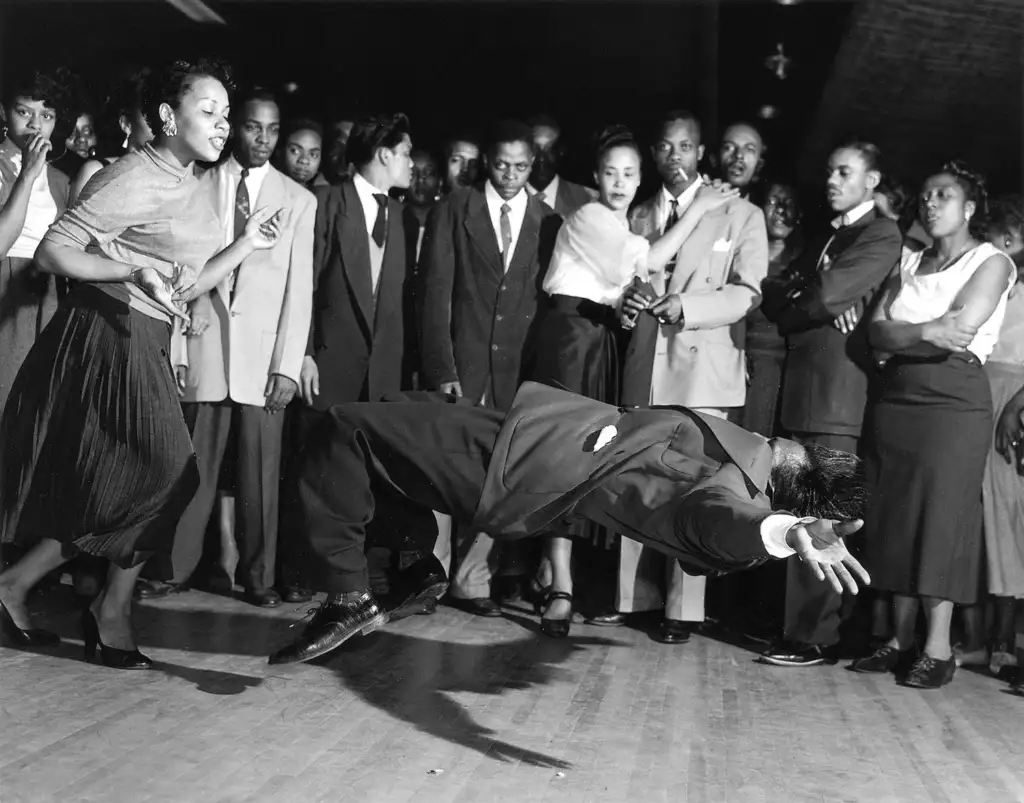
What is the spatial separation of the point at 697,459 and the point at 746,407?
1.97 meters

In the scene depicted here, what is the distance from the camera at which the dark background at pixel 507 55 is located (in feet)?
24.9

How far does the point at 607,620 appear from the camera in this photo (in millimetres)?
5285

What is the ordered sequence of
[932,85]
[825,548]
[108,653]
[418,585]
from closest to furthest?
[825,548] → [418,585] → [108,653] → [932,85]

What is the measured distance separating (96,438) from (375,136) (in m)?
1.98

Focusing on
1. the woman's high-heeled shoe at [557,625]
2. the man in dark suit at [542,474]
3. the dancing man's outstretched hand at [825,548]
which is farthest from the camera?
the woman's high-heeled shoe at [557,625]

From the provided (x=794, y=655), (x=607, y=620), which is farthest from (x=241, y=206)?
(x=794, y=655)

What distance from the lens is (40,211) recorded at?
197 inches

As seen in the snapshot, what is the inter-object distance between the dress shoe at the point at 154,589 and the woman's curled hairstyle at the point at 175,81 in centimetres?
202

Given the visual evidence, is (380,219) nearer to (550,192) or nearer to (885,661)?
(550,192)

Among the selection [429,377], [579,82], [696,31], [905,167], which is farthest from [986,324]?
[579,82]

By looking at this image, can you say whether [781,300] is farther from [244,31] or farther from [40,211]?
[244,31]

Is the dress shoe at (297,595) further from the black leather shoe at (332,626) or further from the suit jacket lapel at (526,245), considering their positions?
the black leather shoe at (332,626)

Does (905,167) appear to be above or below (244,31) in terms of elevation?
below

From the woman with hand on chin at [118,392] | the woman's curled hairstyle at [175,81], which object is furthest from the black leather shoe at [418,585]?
the woman's curled hairstyle at [175,81]
